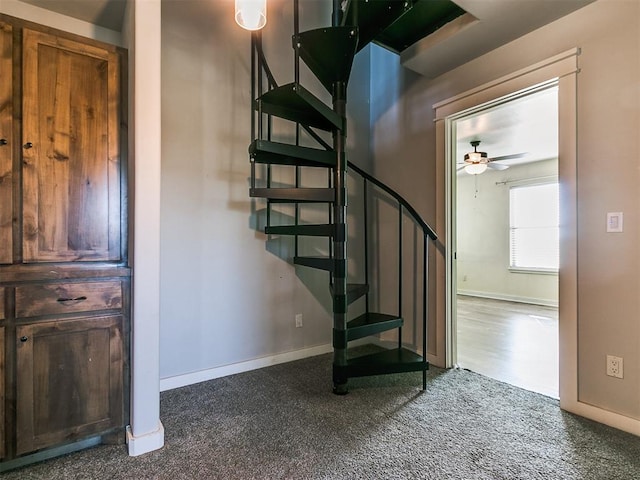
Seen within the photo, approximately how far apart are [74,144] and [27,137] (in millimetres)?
187

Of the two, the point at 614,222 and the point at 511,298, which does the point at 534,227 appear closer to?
the point at 511,298

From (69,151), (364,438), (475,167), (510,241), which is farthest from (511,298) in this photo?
(69,151)

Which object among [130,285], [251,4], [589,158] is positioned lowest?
[130,285]

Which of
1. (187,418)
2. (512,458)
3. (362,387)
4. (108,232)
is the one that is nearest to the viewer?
(512,458)

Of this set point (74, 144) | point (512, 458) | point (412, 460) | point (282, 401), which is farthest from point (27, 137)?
point (512, 458)

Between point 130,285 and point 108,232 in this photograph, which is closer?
point 130,285

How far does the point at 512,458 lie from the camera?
1.61 metres

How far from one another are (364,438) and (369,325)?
807 millimetres

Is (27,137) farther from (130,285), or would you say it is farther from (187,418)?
(187,418)

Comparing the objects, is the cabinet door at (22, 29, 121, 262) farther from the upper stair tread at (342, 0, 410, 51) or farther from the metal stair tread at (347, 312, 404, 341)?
the metal stair tread at (347, 312, 404, 341)

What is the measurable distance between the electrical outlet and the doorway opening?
0.48 metres

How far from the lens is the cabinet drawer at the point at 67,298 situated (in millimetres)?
1531

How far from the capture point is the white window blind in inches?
233

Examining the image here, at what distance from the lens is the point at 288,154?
2.13 meters
